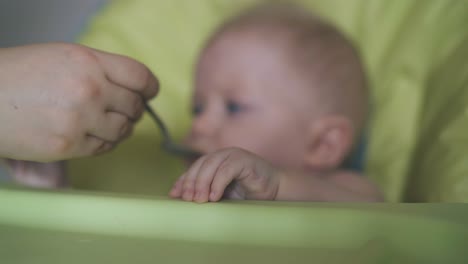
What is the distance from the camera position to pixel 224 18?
1.00m

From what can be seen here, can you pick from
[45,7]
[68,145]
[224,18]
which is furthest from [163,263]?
[224,18]

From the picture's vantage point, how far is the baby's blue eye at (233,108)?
30.8 inches

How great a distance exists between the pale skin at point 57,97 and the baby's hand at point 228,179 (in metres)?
0.10

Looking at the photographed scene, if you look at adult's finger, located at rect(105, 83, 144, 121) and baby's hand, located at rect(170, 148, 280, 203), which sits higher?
adult's finger, located at rect(105, 83, 144, 121)

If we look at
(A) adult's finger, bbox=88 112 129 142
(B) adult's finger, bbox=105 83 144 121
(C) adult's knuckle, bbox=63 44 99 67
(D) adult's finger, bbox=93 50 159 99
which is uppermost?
(C) adult's knuckle, bbox=63 44 99 67

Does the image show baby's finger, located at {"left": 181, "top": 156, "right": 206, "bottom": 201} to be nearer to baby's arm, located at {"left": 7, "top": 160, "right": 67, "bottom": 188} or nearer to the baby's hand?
the baby's hand

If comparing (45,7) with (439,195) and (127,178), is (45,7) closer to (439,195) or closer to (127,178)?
(127,178)

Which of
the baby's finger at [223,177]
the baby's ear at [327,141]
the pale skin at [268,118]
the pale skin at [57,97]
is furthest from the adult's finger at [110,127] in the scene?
the baby's ear at [327,141]

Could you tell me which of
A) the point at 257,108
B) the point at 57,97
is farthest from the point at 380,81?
the point at 57,97

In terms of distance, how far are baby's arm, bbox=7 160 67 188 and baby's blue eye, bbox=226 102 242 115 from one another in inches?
9.8

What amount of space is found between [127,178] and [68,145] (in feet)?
1.15

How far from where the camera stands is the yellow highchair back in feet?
2.22

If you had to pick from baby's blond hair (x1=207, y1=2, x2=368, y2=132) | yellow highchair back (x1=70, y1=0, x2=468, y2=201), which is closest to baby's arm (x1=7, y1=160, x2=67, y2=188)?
yellow highchair back (x1=70, y1=0, x2=468, y2=201)

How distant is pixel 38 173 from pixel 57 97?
0.25 m
